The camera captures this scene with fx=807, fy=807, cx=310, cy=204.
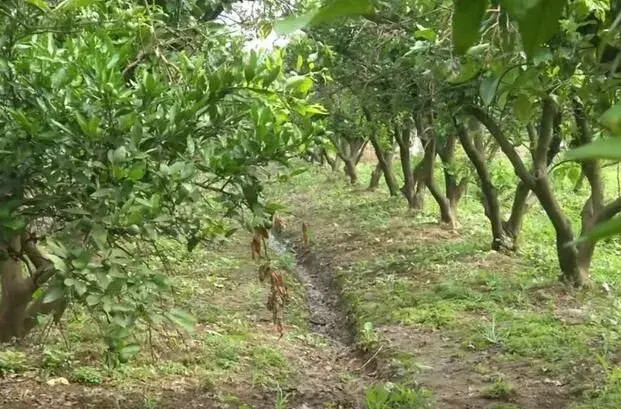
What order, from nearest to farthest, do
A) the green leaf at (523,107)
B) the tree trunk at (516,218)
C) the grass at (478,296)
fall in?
the green leaf at (523,107), the grass at (478,296), the tree trunk at (516,218)

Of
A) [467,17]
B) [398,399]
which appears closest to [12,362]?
[398,399]

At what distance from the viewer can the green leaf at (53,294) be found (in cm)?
262

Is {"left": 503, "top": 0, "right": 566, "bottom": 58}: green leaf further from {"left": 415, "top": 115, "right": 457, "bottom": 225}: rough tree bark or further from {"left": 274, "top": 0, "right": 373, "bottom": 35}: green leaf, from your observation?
{"left": 415, "top": 115, "right": 457, "bottom": 225}: rough tree bark

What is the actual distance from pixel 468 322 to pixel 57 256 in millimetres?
4916

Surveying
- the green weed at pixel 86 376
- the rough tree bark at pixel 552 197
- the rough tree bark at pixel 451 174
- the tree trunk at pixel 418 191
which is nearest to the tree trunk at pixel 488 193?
the rough tree bark at pixel 552 197

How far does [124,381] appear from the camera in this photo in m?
5.43

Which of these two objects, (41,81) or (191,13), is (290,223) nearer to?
(191,13)

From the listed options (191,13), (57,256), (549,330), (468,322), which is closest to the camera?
(57,256)

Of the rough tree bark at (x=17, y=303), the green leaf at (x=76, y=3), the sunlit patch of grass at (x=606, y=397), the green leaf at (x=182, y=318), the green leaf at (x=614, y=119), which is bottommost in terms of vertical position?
the sunlit patch of grass at (x=606, y=397)

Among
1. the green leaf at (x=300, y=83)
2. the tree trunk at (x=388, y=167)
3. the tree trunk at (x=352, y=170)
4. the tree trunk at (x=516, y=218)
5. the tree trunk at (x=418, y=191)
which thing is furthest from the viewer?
the tree trunk at (x=352, y=170)

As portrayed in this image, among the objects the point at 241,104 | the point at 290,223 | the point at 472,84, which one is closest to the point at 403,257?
the point at 472,84

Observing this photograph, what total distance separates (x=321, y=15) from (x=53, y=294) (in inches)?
86.2

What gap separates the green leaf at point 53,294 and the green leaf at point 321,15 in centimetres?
214

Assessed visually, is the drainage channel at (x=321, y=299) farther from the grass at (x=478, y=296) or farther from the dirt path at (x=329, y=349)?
the grass at (x=478, y=296)
